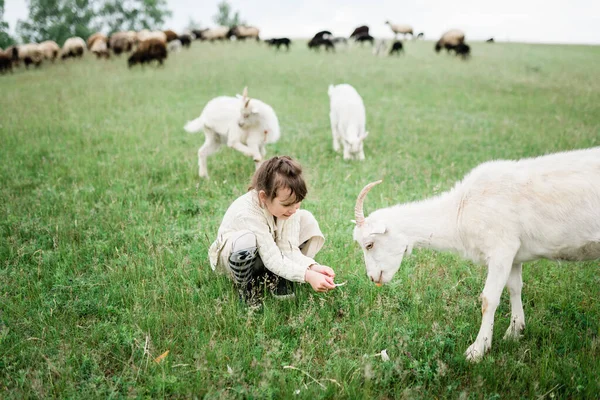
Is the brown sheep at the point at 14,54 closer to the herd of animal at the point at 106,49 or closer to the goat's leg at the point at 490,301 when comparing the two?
the herd of animal at the point at 106,49

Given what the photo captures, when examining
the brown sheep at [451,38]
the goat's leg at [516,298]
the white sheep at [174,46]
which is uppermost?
the brown sheep at [451,38]

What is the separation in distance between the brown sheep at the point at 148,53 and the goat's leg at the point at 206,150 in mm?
16392

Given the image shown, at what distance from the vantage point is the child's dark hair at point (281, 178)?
3.16 m

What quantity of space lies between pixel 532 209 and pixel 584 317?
1175mm

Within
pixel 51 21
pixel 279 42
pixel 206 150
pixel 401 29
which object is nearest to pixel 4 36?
pixel 51 21

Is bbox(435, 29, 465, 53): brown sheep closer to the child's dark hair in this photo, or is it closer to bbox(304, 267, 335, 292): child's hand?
the child's dark hair

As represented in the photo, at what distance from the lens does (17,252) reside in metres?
4.20

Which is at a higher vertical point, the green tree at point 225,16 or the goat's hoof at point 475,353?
the green tree at point 225,16

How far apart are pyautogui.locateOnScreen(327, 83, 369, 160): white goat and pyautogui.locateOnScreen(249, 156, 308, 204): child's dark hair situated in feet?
16.0

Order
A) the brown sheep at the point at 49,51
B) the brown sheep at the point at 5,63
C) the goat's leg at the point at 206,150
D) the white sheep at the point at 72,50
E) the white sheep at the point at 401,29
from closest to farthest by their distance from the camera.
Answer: the goat's leg at the point at 206,150 < the brown sheep at the point at 5,63 < the brown sheep at the point at 49,51 < the white sheep at the point at 72,50 < the white sheep at the point at 401,29

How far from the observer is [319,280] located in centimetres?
315

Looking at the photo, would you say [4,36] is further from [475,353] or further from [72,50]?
[475,353]

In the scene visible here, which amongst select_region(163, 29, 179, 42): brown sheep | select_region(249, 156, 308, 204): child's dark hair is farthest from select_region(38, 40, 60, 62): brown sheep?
select_region(249, 156, 308, 204): child's dark hair

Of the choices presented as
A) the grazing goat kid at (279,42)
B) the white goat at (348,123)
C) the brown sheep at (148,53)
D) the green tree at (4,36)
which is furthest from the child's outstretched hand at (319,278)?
Answer: the green tree at (4,36)
